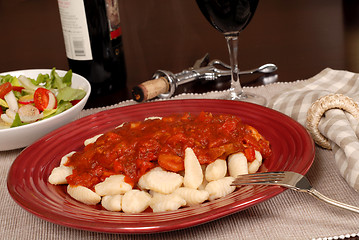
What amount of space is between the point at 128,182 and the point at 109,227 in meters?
0.16

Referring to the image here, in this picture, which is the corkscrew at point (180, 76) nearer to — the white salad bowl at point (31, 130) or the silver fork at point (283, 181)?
the white salad bowl at point (31, 130)

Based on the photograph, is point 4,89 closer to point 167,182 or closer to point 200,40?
point 167,182

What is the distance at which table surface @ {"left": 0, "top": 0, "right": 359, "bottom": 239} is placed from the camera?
1911 mm

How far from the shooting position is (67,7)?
5.47 feet

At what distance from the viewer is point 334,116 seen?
1.24 m

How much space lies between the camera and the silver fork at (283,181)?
36.8 inches

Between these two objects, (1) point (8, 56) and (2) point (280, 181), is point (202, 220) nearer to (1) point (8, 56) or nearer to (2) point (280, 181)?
(2) point (280, 181)

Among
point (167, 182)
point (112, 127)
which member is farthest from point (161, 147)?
point (112, 127)

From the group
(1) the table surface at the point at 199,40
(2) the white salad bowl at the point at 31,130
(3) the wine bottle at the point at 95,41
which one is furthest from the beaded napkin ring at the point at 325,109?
(3) the wine bottle at the point at 95,41

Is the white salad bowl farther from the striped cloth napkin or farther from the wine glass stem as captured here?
the striped cloth napkin

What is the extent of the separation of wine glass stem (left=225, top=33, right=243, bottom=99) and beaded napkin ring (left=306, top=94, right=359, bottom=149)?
14.5 inches

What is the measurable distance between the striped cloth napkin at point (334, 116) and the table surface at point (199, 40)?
0.33 meters

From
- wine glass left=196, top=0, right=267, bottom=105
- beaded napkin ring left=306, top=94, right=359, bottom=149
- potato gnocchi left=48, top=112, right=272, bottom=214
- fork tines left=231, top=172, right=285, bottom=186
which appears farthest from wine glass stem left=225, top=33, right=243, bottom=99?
fork tines left=231, top=172, right=285, bottom=186

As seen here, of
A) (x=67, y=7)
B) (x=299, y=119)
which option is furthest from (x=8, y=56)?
(x=299, y=119)
